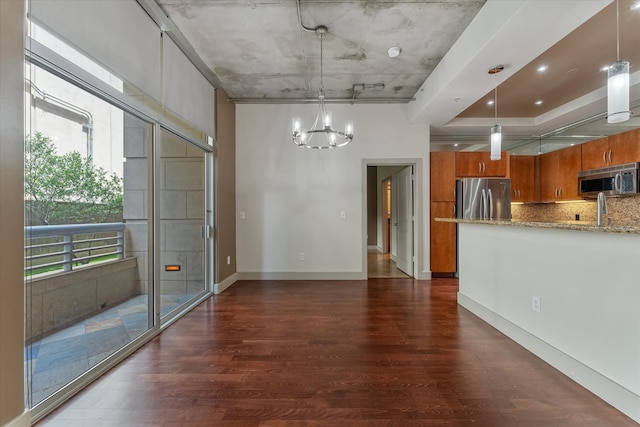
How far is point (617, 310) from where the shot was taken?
1.69 metres

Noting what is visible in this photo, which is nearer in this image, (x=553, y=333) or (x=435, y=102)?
(x=553, y=333)

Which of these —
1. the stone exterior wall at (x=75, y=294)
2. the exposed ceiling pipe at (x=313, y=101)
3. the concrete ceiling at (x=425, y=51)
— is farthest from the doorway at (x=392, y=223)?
the stone exterior wall at (x=75, y=294)

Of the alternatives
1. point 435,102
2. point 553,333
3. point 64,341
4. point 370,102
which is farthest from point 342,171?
point 64,341

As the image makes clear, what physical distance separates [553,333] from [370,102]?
4.02 m

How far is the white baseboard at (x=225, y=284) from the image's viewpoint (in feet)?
13.3

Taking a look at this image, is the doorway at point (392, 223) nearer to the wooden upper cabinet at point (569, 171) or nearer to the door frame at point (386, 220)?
the door frame at point (386, 220)

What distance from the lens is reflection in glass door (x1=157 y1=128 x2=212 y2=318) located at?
10.1 feet

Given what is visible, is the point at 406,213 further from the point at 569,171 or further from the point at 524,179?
the point at 569,171

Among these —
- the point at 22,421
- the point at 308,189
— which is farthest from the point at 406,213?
the point at 22,421

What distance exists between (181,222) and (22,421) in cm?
229

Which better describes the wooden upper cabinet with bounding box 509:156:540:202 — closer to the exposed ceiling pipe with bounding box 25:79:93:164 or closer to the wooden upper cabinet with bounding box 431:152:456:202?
the wooden upper cabinet with bounding box 431:152:456:202

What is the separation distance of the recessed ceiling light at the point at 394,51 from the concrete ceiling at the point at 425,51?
0.05 metres

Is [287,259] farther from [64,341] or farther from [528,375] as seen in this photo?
[528,375]

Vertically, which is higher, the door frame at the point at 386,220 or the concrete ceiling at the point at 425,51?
the concrete ceiling at the point at 425,51
